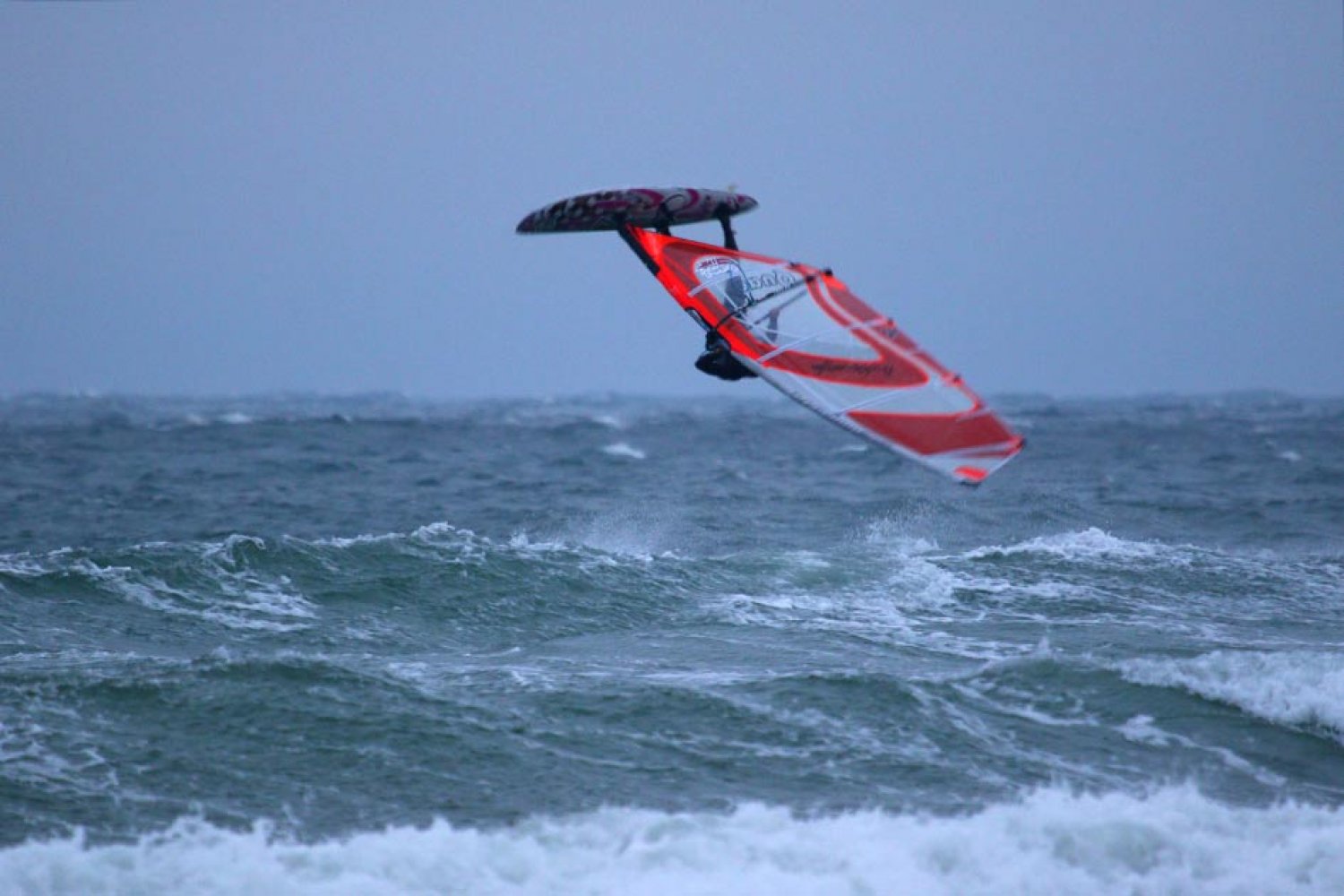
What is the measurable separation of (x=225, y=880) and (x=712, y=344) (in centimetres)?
457

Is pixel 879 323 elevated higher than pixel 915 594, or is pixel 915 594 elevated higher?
pixel 879 323

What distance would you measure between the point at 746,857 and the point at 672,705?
7.11 ft

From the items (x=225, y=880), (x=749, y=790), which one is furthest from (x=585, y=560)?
(x=225, y=880)

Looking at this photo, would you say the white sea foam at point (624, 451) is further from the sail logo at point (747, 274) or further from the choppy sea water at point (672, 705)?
the sail logo at point (747, 274)

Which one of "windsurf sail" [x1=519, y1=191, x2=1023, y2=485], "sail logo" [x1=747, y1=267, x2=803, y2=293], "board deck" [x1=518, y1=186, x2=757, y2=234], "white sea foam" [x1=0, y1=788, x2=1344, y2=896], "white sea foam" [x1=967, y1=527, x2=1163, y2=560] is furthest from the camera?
"white sea foam" [x1=967, y1=527, x2=1163, y2=560]

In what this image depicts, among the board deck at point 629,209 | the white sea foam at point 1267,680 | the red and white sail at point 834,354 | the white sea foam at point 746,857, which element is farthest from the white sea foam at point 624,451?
the white sea foam at point 746,857

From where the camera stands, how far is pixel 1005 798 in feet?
26.7

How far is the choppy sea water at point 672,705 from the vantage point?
24.3ft

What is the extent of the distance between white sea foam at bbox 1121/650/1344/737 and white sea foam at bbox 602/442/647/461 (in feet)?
69.8

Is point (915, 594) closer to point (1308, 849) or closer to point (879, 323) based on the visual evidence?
point (879, 323)

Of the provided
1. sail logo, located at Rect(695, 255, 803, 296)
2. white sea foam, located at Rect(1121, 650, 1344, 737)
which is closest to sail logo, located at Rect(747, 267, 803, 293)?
sail logo, located at Rect(695, 255, 803, 296)

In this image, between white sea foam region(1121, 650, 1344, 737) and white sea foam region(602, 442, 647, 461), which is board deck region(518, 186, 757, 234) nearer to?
white sea foam region(1121, 650, 1344, 737)

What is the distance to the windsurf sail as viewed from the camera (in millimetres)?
8586

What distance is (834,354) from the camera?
360 inches
